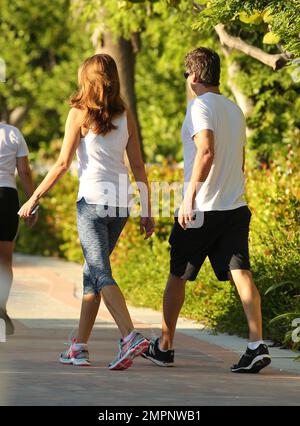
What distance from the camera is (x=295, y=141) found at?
14891 millimetres

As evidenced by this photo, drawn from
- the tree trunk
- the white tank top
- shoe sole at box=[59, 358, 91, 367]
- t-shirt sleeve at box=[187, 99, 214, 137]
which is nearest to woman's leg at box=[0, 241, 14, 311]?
shoe sole at box=[59, 358, 91, 367]

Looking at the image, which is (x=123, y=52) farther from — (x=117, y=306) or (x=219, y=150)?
(x=117, y=306)

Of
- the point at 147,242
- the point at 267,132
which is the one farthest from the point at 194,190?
the point at 267,132

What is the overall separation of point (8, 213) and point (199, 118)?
2.34m

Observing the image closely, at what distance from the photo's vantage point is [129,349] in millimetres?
7973

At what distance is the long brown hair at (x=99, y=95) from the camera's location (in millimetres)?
8109

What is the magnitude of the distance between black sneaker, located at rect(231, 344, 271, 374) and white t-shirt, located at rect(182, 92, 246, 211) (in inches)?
37.0

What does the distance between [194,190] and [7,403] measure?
2034mm

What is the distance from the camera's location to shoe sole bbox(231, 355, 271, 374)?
26.1 feet

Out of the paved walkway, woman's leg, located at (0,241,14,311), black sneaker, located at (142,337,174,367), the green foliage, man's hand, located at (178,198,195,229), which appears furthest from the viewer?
the green foliage

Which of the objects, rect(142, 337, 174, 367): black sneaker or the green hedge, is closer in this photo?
rect(142, 337, 174, 367): black sneaker

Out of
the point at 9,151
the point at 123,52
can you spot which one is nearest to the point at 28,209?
the point at 9,151

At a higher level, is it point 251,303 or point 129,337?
point 251,303

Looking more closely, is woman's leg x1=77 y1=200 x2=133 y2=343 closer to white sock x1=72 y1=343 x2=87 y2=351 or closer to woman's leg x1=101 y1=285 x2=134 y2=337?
woman's leg x1=101 y1=285 x2=134 y2=337
